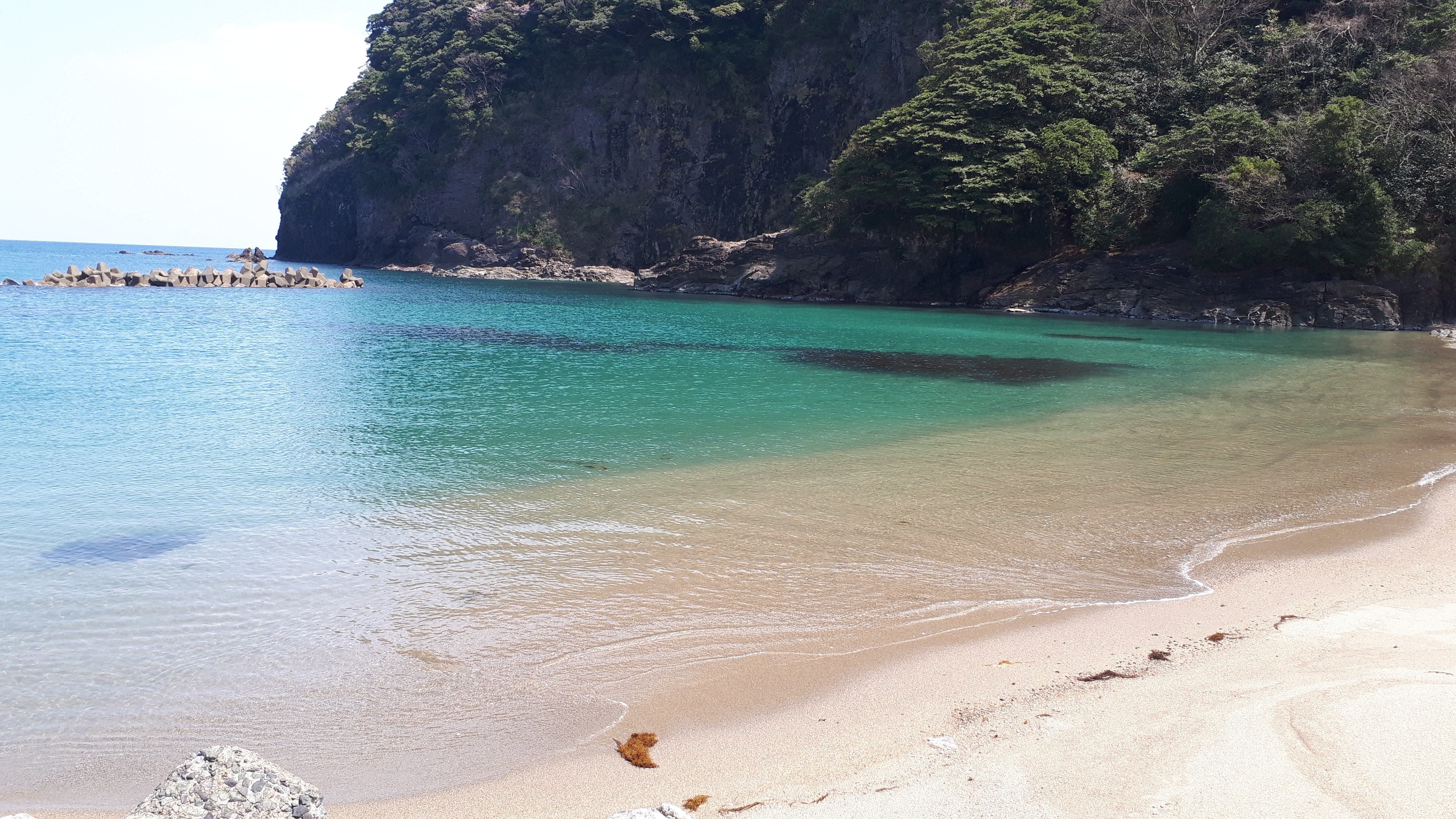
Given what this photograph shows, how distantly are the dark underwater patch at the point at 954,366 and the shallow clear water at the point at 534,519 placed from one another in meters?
0.25

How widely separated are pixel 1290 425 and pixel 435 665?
14.1 metres

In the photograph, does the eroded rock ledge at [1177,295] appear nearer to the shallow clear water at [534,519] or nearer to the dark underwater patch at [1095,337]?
the dark underwater patch at [1095,337]

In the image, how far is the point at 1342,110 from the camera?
33.5 m

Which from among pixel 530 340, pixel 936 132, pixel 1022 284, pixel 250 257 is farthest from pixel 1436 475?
pixel 250 257

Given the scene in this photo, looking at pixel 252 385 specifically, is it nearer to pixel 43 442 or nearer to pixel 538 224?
pixel 43 442

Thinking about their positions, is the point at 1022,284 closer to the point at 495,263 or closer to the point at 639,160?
the point at 639,160

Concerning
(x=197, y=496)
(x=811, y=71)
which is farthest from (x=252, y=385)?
(x=811, y=71)

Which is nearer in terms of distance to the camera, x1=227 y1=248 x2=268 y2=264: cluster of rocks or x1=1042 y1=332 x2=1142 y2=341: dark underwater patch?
x1=1042 y1=332 x2=1142 y2=341: dark underwater patch

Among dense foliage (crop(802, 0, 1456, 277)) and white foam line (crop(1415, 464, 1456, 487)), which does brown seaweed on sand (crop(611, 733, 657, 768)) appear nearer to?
white foam line (crop(1415, 464, 1456, 487))

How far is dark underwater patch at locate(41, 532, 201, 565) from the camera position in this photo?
24.3 ft

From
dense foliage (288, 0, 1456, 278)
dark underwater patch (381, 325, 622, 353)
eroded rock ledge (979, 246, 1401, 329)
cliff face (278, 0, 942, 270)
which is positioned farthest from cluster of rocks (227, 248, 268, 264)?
eroded rock ledge (979, 246, 1401, 329)

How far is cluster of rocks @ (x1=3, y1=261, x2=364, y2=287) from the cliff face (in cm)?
2175

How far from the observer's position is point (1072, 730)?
449cm

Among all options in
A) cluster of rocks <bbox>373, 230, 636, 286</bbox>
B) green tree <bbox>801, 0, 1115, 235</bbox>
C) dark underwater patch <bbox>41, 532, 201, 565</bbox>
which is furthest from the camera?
cluster of rocks <bbox>373, 230, 636, 286</bbox>
